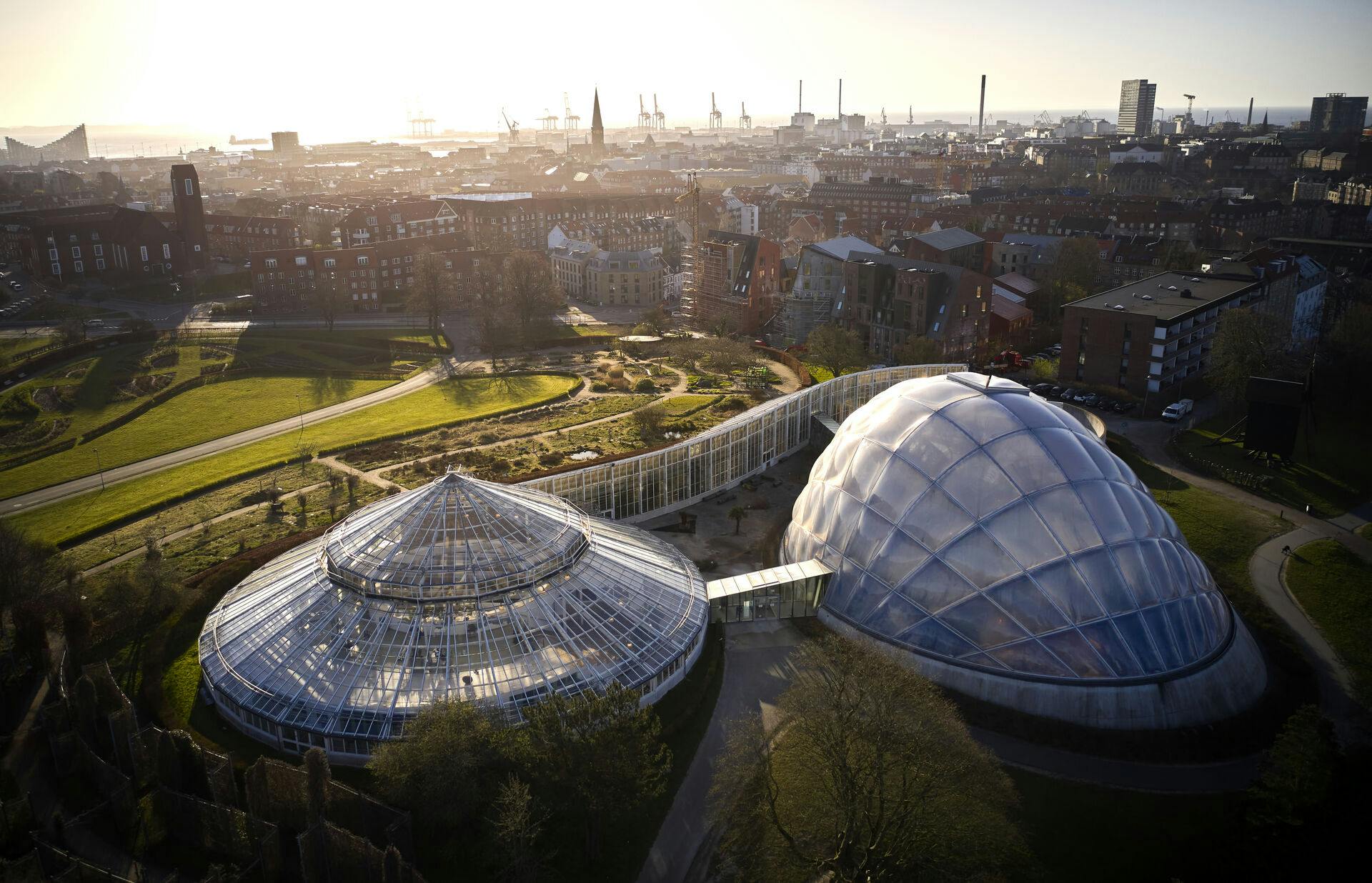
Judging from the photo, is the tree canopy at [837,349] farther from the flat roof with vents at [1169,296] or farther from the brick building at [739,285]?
the brick building at [739,285]

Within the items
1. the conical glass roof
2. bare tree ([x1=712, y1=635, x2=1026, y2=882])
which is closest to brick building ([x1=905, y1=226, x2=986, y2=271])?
the conical glass roof

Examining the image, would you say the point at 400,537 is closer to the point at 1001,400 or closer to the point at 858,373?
the point at 1001,400

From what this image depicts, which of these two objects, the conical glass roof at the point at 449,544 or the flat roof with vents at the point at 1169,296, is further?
the flat roof with vents at the point at 1169,296

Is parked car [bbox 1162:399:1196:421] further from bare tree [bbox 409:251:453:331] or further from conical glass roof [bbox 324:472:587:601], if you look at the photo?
bare tree [bbox 409:251:453:331]

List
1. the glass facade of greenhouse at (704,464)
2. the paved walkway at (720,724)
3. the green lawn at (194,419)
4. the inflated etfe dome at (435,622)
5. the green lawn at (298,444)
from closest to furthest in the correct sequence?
the paved walkway at (720,724)
the inflated etfe dome at (435,622)
the glass facade of greenhouse at (704,464)
the green lawn at (298,444)
the green lawn at (194,419)

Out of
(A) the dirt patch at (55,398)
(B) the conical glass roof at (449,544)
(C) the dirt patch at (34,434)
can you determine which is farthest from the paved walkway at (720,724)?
(A) the dirt patch at (55,398)

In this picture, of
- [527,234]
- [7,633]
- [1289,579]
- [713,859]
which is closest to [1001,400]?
[1289,579]
